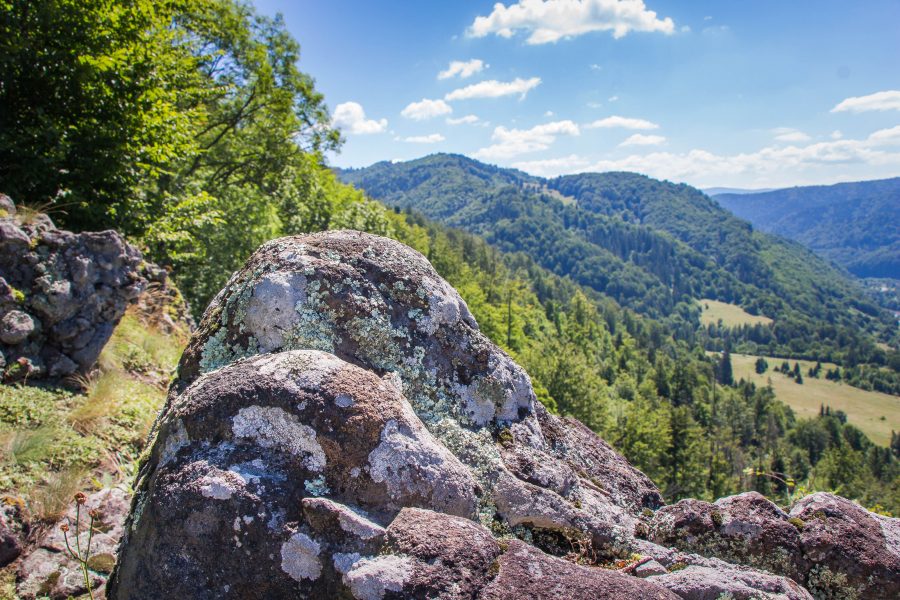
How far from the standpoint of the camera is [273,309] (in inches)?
158

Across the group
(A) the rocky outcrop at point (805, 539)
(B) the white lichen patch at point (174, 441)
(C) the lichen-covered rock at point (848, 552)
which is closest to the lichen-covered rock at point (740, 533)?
(A) the rocky outcrop at point (805, 539)

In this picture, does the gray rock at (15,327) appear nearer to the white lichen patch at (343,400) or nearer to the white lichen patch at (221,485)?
the white lichen patch at (221,485)

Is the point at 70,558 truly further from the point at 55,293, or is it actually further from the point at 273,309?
the point at 55,293

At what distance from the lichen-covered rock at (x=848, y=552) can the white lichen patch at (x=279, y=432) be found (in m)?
3.89

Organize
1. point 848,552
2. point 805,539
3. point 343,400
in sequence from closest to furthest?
point 343,400 → point 848,552 → point 805,539

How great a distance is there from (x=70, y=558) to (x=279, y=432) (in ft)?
10.7

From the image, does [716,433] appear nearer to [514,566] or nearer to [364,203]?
[364,203]

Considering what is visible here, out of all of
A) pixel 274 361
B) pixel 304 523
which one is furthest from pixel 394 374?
pixel 304 523

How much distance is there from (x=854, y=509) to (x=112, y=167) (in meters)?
13.6

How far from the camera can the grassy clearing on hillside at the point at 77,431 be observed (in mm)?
5246

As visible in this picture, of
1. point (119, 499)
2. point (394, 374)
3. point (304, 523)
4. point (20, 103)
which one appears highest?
point (20, 103)

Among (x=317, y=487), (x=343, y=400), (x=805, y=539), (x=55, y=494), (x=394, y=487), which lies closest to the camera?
(x=317, y=487)

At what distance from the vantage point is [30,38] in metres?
9.84

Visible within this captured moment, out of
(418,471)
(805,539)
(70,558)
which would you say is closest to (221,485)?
(418,471)
